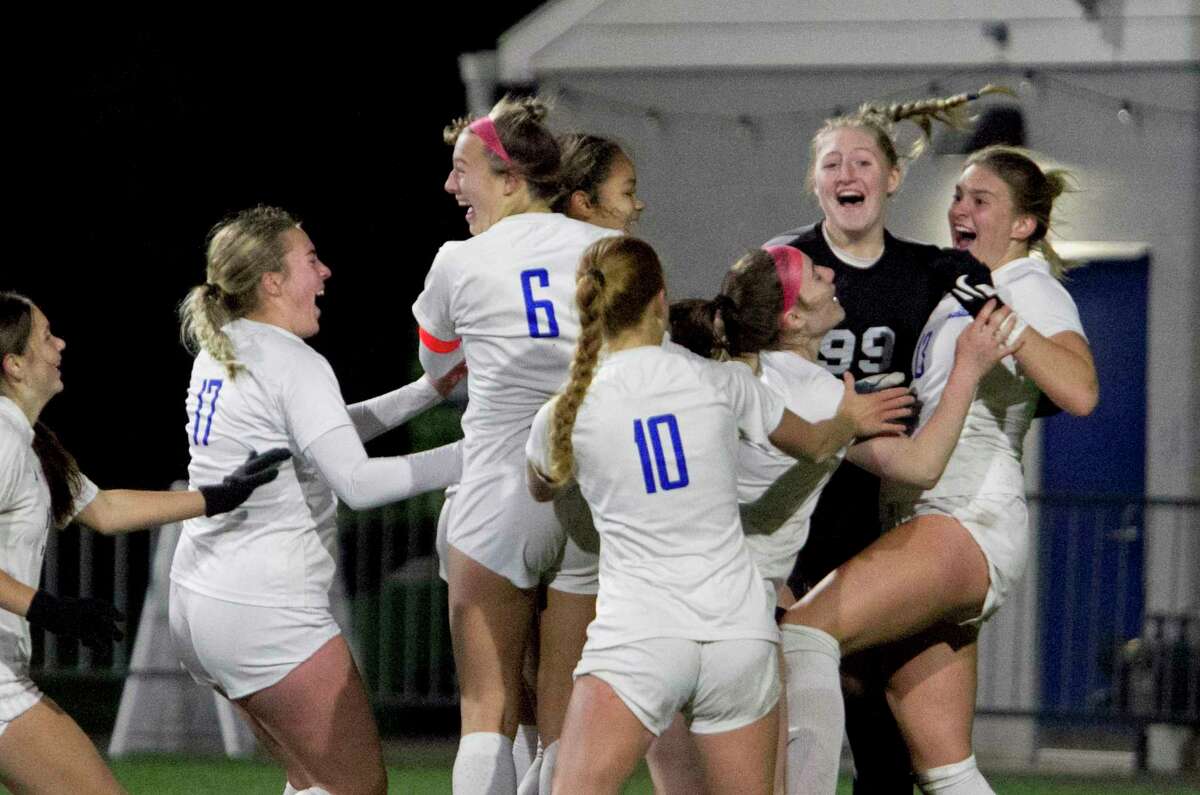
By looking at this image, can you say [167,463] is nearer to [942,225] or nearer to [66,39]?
[66,39]

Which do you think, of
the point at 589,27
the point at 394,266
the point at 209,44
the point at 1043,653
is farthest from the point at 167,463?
the point at 1043,653

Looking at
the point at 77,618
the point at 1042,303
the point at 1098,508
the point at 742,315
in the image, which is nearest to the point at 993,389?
the point at 1042,303

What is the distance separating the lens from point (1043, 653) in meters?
9.76

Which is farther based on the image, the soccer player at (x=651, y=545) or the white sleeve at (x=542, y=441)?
the white sleeve at (x=542, y=441)

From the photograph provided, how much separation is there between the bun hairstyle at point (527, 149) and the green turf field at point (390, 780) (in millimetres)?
3615

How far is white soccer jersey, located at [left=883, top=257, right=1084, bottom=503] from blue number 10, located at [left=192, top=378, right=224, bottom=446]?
1.73m

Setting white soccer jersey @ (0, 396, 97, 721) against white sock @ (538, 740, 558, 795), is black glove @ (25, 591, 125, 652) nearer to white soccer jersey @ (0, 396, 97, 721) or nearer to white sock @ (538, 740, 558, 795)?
white soccer jersey @ (0, 396, 97, 721)

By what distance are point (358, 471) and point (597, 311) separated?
804mm

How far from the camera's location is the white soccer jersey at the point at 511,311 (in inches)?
188

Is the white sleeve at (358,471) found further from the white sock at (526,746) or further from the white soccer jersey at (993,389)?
the white soccer jersey at (993,389)

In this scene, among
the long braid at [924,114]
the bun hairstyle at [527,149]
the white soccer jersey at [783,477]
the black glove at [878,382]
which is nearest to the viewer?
the white soccer jersey at [783,477]

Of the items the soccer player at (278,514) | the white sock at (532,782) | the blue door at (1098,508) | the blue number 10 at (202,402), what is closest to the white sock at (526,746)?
the white sock at (532,782)

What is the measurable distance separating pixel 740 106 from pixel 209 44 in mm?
11381

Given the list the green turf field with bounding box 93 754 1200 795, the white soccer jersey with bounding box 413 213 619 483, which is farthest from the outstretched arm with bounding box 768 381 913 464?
the green turf field with bounding box 93 754 1200 795
